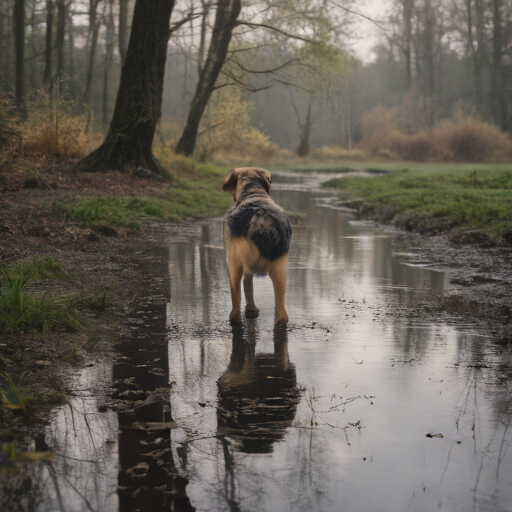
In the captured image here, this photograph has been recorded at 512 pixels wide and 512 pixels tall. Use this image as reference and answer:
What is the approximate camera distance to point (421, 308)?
22.6ft

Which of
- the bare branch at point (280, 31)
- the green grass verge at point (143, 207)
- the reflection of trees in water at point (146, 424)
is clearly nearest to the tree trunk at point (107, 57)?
the bare branch at point (280, 31)

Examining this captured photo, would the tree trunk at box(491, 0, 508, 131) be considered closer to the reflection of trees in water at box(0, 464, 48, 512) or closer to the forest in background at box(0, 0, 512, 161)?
the forest in background at box(0, 0, 512, 161)

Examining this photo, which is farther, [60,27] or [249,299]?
[60,27]

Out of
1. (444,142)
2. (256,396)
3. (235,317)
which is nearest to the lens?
(256,396)

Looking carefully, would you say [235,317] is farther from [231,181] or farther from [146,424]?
[146,424]

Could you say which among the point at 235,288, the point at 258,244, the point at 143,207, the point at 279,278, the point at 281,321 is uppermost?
the point at 143,207

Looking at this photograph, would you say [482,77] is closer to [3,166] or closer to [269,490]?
[3,166]

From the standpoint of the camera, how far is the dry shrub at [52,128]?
16.9m

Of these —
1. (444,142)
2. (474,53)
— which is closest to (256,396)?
(444,142)

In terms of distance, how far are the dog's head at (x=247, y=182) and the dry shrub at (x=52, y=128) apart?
425 inches

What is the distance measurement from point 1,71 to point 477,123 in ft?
107

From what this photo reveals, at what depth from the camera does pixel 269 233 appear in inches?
221

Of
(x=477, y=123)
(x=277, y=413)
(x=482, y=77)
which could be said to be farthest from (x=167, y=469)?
(x=482, y=77)

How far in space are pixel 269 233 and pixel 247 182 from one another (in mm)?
1210
